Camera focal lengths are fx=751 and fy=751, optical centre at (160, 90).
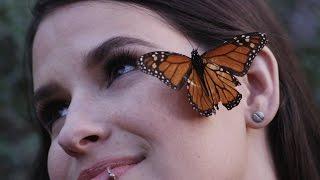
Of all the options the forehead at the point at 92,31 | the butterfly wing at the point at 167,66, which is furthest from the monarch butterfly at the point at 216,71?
the forehead at the point at 92,31

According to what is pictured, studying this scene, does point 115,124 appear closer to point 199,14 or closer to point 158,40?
point 158,40

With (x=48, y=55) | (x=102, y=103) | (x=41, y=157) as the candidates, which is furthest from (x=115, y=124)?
(x=41, y=157)

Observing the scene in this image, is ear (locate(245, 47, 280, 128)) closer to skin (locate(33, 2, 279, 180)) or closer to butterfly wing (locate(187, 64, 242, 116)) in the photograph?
skin (locate(33, 2, 279, 180))

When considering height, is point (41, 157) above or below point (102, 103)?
below

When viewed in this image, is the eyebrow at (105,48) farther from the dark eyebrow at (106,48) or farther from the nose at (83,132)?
the nose at (83,132)

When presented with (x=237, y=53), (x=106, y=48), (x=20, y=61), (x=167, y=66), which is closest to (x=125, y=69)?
(x=106, y=48)

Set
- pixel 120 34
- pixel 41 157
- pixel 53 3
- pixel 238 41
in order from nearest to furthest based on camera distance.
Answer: pixel 238 41
pixel 120 34
pixel 53 3
pixel 41 157

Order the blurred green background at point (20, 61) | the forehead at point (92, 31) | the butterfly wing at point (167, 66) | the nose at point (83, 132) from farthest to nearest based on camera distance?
the blurred green background at point (20, 61) < the forehead at point (92, 31) < the nose at point (83, 132) < the butterfly wing at point (167, 66)
